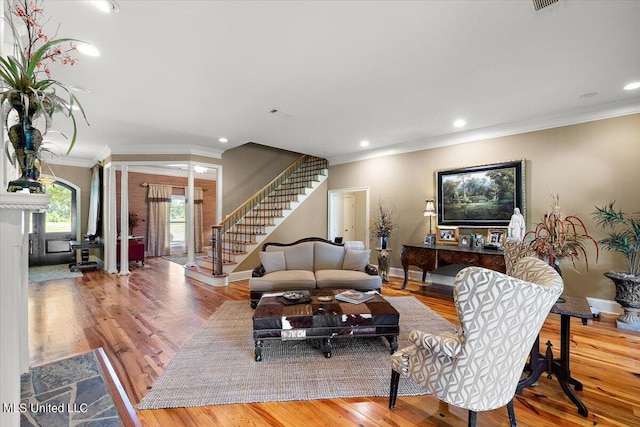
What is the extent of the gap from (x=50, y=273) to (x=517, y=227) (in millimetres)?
9278

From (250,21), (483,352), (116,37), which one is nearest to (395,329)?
(483,352)

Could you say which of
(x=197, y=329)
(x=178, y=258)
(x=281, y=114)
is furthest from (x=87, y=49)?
(x=178, y=258)

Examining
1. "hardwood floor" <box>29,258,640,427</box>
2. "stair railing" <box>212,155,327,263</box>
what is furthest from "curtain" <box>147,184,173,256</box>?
"stair railing" <box>212,155,327,263</box>

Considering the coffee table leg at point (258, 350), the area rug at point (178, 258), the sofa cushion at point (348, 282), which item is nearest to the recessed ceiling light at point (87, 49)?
the coffee table leg at point (258, 350)

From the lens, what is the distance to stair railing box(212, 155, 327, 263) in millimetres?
5984

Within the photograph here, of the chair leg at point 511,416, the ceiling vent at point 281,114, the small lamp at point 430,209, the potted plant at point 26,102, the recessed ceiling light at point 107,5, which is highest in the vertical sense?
the ceiling vent at point 281,114

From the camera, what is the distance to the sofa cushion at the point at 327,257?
Answer: 454 centimetres

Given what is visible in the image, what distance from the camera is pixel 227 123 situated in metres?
4.57

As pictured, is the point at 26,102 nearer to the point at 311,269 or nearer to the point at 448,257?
the point at 311,269

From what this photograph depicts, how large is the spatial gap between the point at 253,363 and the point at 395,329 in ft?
4.48

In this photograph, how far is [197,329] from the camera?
3287 millimetres

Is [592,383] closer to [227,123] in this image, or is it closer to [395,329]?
[395,329]

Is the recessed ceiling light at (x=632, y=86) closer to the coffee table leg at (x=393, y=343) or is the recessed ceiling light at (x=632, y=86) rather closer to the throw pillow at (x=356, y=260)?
the throw pillow at (x=356, y=260)

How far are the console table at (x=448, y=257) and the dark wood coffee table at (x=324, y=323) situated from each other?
7.30 ft
